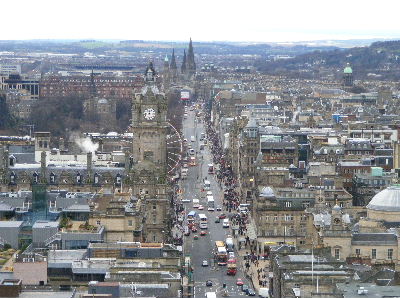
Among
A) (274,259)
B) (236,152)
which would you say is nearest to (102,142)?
(236,152)

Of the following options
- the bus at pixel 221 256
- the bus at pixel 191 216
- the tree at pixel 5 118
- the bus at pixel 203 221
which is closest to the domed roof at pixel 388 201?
the bus at pixel 221 256

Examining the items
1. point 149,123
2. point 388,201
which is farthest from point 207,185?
point 388,201

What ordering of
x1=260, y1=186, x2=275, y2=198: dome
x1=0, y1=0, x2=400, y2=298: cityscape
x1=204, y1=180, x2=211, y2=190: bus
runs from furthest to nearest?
x1=204, y1=180, x2=211, y2=190: bus, x1=260, y1=186, x2=275, y2=198: dome, x1=0, y1=0, x2=400, y2=298: cityscape

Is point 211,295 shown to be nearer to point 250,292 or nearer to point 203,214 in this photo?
point 250,292

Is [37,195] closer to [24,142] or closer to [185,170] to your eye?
[24,142]

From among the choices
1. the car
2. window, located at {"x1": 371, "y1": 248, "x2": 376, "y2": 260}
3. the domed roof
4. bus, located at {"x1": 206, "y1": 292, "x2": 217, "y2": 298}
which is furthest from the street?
the domed roof

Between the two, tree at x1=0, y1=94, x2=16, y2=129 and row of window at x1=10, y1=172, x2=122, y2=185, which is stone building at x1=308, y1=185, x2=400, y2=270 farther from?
tree at x1=0, y1=94, x2=16, y2=129

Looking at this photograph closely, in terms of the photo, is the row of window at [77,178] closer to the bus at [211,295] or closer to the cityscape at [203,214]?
the cityscape at [203,214]
